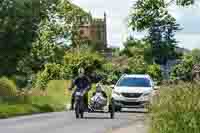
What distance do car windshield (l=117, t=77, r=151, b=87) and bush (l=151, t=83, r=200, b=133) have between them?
61.7 ft

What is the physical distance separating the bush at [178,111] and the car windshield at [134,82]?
1882 cm

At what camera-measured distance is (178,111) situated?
51.8ft

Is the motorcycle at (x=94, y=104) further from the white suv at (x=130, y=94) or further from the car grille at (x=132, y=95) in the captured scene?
the car grille at (x=132, y=95)

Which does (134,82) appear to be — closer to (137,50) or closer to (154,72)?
(154,72)

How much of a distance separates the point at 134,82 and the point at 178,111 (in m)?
20.1

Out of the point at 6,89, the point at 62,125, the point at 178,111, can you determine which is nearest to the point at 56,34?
the point at 6,89

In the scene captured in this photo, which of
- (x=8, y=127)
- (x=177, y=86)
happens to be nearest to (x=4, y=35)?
(x=8, y=127)

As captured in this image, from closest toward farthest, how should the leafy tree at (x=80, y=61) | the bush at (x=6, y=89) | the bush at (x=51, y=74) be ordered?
the bush at (x=6, y=89) → the bush at (x=51, y=74) → the leafy tree at (x=80, y=61)

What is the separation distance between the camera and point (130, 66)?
228 ft

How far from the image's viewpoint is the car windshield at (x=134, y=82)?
1396 inches

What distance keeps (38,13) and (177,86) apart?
67441mm

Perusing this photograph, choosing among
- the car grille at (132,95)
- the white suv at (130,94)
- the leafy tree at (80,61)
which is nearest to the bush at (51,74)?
the leafy tree at (80,61)

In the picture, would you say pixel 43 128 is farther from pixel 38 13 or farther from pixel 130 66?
pixel 38 13

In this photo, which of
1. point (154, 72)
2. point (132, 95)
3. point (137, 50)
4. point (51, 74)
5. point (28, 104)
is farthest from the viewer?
point (137, 50)
